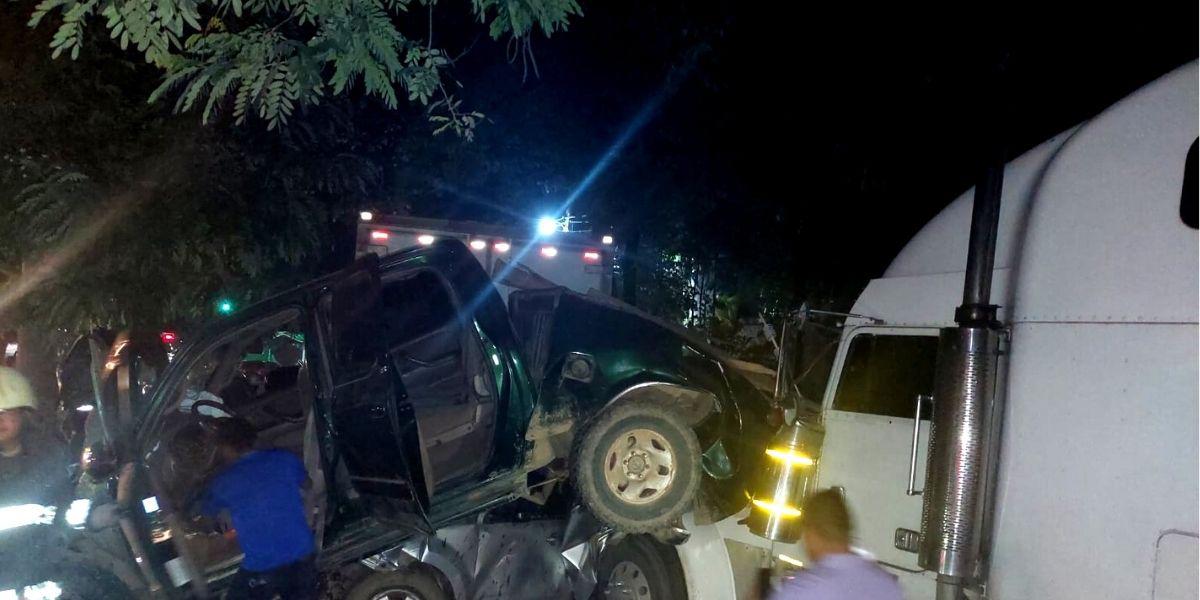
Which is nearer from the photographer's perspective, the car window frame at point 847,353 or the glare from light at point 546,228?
the car window frame at point 847,353

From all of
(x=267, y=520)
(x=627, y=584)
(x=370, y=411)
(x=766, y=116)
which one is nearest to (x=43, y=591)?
(x=267, y=520)

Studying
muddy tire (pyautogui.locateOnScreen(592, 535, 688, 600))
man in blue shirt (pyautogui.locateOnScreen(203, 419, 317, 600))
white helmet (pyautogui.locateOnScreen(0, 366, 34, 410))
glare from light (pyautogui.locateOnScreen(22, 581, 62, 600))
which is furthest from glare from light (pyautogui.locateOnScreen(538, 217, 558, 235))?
glare from light (pyautogui.locateOnScreen(22, 581, 62, 600))

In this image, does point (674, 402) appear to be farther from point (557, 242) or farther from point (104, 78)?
point (104, 78)

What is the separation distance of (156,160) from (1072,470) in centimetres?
837

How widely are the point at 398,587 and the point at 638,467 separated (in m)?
1.56

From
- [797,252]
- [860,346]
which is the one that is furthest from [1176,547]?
[797,252]

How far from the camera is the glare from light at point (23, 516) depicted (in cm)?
475

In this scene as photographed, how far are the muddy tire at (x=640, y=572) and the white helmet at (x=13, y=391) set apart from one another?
3.50 m


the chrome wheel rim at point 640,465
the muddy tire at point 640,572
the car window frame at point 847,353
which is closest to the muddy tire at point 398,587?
the muddy tire at point 640,572

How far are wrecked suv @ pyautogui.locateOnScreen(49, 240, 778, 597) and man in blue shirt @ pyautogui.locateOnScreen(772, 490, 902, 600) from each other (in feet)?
5.24

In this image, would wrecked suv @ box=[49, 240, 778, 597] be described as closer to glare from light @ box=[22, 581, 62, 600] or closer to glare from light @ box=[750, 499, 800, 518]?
glare from light @ box=[22, 581, 62, 600]

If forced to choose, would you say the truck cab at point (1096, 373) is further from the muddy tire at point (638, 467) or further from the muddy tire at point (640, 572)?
the muddy tire at point (640, 572)

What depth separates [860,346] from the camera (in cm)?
475

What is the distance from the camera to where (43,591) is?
497 cm
